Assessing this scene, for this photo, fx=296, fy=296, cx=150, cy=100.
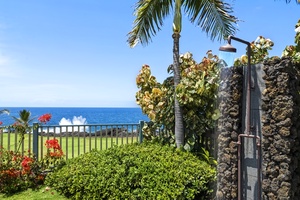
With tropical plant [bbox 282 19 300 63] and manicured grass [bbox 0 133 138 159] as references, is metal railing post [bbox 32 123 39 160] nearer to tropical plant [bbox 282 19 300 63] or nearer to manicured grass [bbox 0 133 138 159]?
manicured grass [bbox 0 133 138 159]

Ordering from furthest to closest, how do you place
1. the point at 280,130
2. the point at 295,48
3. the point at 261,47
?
the point at 261,47 < the point at 295,48 < the point at 280,130

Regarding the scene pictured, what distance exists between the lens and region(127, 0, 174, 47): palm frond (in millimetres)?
6346

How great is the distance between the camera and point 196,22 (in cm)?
652

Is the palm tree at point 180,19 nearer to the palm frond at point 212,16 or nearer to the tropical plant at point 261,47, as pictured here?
the palm frond at point 212,16

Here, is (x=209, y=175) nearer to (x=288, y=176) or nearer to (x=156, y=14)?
(x=288, y=176)

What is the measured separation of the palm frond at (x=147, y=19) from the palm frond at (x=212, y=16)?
1.57 ft

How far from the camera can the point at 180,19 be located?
18.8ft

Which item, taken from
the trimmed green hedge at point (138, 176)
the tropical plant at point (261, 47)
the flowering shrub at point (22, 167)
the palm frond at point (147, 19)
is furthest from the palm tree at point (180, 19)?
the flowering shrub at point (22, 167)

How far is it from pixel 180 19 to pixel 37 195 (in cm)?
423

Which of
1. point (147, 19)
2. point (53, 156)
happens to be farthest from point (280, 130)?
point (53, 156)

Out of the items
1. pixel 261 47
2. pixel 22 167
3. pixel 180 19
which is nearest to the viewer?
pixel 261 47

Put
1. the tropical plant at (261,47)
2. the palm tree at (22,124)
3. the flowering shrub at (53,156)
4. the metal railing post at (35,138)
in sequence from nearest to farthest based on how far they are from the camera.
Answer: the tropical plant at (261,47) → the flowering shrub at (53,156) → the palm tree at (22,124) → the metal railing post at (35,138)

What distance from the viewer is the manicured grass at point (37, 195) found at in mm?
5186

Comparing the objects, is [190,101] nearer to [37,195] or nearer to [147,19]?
[147,19]
